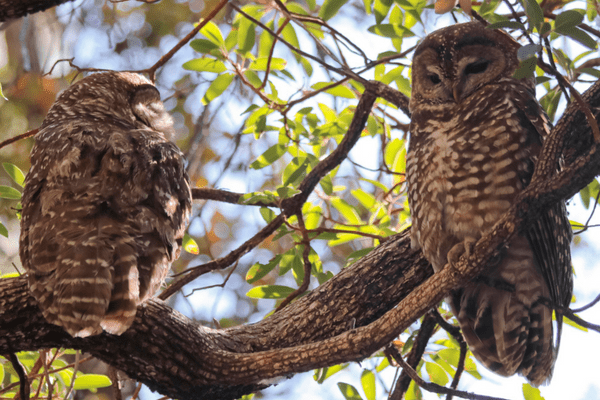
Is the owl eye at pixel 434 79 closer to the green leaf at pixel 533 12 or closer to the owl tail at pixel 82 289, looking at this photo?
the green leaf at pixel 533 12

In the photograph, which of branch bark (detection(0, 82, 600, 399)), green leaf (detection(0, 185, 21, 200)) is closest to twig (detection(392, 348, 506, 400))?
branch bark (detection(0, 82, 600, 399))

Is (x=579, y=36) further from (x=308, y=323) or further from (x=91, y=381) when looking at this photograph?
(x=91, y=381)

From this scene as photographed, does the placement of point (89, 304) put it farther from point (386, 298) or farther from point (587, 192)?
point (587, 192)

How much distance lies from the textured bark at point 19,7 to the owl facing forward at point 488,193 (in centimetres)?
196

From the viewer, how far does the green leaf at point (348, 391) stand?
313cm

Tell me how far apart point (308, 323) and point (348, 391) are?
1.91 ft

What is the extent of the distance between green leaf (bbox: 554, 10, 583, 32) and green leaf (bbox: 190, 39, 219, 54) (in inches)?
83.1

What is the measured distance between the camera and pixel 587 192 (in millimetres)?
3145

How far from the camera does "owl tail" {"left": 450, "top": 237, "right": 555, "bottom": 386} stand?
265cm

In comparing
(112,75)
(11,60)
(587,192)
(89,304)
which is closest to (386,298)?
(587,192)

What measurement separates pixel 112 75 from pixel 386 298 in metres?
2.19

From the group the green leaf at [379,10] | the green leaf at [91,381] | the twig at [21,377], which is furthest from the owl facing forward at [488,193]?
the twig at [21,377]

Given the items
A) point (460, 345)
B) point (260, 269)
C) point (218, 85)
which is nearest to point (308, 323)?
point (260, 269)

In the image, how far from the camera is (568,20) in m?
1.99
